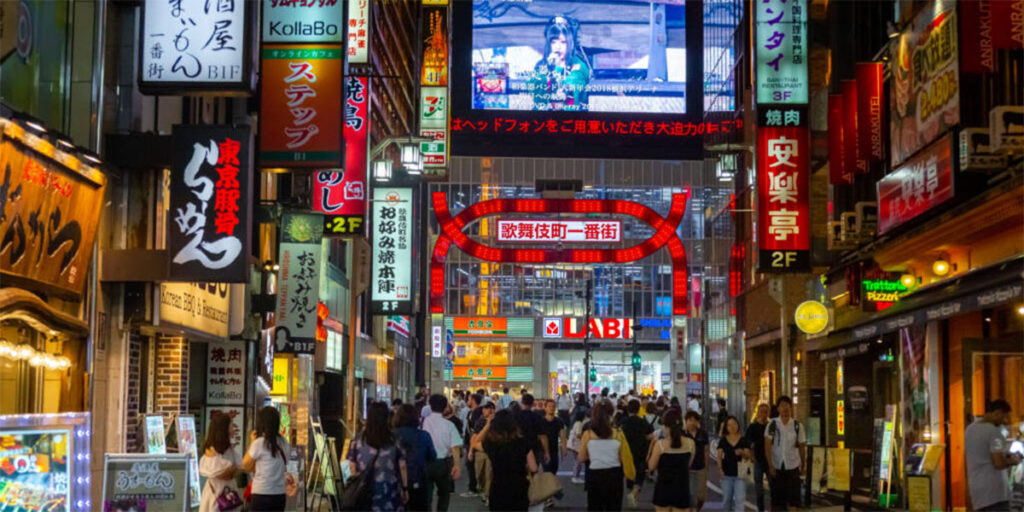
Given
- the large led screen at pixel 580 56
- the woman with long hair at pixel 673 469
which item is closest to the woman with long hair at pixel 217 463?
the woman with long hair at pixel 673 469

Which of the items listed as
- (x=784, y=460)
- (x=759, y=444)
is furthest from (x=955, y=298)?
(x=759, y=444)

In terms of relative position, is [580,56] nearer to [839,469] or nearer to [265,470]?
[839,469]

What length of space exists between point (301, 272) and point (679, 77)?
114 ft

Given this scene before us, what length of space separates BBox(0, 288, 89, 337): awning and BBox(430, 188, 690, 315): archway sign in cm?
2584

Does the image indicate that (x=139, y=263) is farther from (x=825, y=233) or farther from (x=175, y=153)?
(x=825, y=233)

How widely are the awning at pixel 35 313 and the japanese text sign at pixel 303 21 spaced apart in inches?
223

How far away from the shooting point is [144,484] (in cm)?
1181

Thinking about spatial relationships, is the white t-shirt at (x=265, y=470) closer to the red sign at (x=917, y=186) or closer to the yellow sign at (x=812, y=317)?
the red sign at (x=917, y=186)

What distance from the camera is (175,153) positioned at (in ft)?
50.1

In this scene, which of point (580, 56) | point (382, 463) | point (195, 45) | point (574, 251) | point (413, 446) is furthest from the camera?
point (580, 56)

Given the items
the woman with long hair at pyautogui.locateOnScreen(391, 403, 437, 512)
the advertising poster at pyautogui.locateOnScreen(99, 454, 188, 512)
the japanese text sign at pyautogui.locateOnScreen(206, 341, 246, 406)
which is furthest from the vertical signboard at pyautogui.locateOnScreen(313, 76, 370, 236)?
the advertising poster at pyautogui.locateOnScreen(99, 454, 188, 512)

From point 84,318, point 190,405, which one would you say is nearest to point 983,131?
point 84,318

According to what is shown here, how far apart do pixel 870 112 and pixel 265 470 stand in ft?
48.0

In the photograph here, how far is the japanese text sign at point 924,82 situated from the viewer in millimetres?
18188
